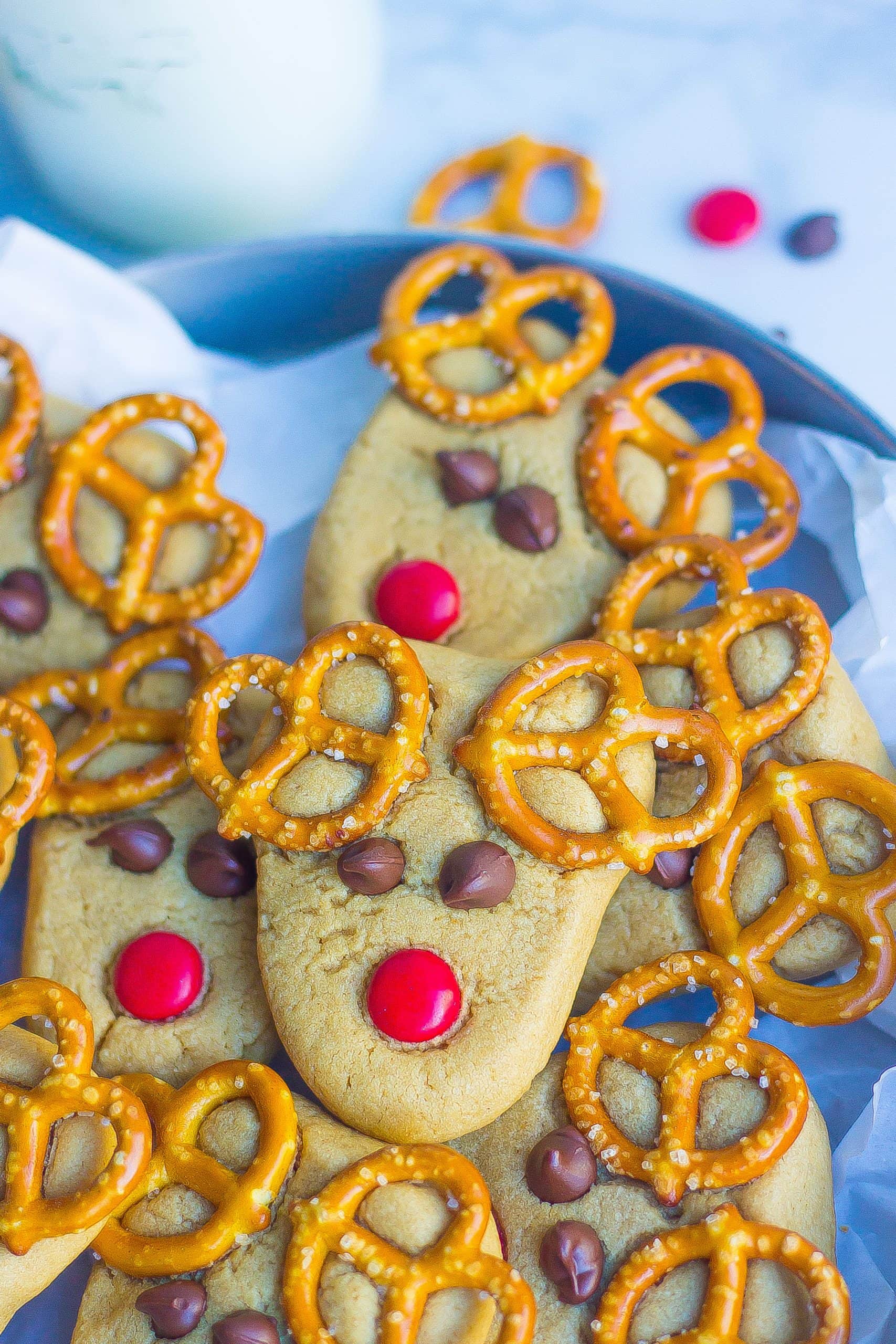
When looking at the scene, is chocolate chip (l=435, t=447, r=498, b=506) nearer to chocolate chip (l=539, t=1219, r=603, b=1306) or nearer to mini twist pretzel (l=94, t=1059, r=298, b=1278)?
mini twist pretzel (l=94, t=1059, r=298, b=1278)

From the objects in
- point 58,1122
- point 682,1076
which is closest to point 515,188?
point 682,1076

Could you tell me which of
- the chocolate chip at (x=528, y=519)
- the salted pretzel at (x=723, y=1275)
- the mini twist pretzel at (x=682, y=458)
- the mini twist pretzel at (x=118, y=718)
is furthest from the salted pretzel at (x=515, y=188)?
the salted pretzel at (x=723, y=1275)

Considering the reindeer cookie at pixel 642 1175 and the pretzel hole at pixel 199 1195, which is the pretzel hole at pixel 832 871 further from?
the pretzel hole at pixel 199 1195

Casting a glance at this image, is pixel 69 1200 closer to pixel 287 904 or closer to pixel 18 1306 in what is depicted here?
pixel 18 1306

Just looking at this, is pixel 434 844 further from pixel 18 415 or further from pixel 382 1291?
pixel 18 415

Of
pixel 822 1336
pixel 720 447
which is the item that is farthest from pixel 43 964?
pixel 720 447

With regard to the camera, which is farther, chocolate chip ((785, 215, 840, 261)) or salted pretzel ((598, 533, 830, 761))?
chocolate chip ((785, 215, 840, 261))

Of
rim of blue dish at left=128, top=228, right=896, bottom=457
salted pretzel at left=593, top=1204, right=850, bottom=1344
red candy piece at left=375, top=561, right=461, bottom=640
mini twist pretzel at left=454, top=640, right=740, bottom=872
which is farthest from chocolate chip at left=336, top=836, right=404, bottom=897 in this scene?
rim of blue dish at left=128, top=228, right=896, bottom=457
